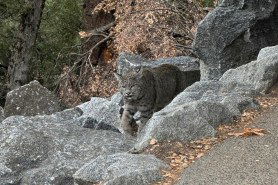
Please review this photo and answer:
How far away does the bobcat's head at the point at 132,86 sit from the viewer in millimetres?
Result: 11000

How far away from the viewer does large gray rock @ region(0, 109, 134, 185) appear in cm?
845

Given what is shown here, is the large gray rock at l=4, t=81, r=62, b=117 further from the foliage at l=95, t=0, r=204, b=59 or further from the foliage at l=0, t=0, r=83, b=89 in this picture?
the foliage at l=0, t=0, r=83, b=89

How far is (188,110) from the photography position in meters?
7.88

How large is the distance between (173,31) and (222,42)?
4743mm

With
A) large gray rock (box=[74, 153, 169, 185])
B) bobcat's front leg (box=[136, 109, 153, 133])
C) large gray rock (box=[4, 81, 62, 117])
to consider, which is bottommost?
large gray rock (box=[4, 81, 62, 117])

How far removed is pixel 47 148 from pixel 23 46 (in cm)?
1074

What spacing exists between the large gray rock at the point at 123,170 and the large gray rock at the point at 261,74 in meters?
3.22

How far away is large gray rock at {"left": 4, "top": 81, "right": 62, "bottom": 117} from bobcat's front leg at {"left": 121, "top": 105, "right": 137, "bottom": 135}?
3089 millimetres

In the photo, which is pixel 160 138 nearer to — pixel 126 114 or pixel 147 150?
pixel 147 150

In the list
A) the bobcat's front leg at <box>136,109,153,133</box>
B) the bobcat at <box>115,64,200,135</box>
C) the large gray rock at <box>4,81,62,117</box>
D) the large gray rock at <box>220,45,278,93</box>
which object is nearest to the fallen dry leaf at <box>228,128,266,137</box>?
the large gray rock at <box>220,45,278,93</box>

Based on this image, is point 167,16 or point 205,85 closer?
point 205,85

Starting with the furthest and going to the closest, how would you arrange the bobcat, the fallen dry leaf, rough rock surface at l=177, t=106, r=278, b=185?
1. the bobcat
2. the fallen dry leaf
3. rough rock surface at l=177, t=106, r=278, b=185

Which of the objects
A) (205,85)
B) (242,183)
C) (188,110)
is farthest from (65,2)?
(242,183)

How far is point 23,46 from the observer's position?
1931 centimetres
